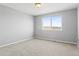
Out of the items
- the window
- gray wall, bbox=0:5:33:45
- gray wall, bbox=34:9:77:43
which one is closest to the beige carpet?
gray wall, bbox=0:5:33:45

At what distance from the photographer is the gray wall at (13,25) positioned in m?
4.13

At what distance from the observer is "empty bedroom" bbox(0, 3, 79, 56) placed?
3.99 meters

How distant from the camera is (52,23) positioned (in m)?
5.96

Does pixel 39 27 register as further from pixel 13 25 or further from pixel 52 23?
pixel 13 25

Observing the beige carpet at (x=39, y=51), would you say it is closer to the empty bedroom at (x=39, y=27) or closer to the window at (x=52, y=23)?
the empty bedroom at (x=39, y=27)

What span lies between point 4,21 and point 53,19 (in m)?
3.51

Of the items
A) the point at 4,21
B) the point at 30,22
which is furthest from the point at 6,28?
the point at 30,22

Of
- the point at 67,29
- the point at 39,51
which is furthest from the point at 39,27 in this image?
the point at 39,51

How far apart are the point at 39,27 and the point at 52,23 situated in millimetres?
1394

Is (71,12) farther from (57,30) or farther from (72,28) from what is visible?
(57,30)

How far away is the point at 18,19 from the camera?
521cm

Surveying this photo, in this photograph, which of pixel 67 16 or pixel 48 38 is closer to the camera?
pixel 67 16

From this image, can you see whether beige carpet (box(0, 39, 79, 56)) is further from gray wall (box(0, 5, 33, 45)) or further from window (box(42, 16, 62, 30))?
window (box(42, 16, 62, 30))

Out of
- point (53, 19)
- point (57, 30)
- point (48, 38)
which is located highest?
point (53, 19)
